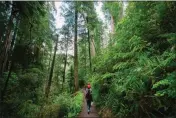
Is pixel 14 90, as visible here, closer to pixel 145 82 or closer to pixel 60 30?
pixel 145 82

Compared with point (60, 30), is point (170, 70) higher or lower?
lower

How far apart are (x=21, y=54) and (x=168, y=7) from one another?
460 inches

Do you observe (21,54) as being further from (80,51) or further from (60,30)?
(80,51)

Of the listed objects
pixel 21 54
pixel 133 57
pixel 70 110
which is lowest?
pixel 70 110

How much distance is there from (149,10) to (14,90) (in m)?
11.1

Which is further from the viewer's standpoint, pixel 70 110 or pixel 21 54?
pixel 21 54

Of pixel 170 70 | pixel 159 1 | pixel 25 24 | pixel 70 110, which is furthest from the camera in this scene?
pixel 70 110

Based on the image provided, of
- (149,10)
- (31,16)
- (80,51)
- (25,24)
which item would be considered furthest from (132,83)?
(80,51)

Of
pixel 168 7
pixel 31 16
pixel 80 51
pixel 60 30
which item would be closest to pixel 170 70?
pixel 168 7

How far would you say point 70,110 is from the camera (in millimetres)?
12531

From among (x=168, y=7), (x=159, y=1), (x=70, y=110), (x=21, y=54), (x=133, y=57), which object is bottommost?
(x=70, y=110)

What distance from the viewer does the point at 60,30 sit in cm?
3100

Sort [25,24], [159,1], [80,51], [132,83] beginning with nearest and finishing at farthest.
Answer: [132,83] < [159,1] < [25,24] < [80,51]

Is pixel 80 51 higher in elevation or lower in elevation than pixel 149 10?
higher
